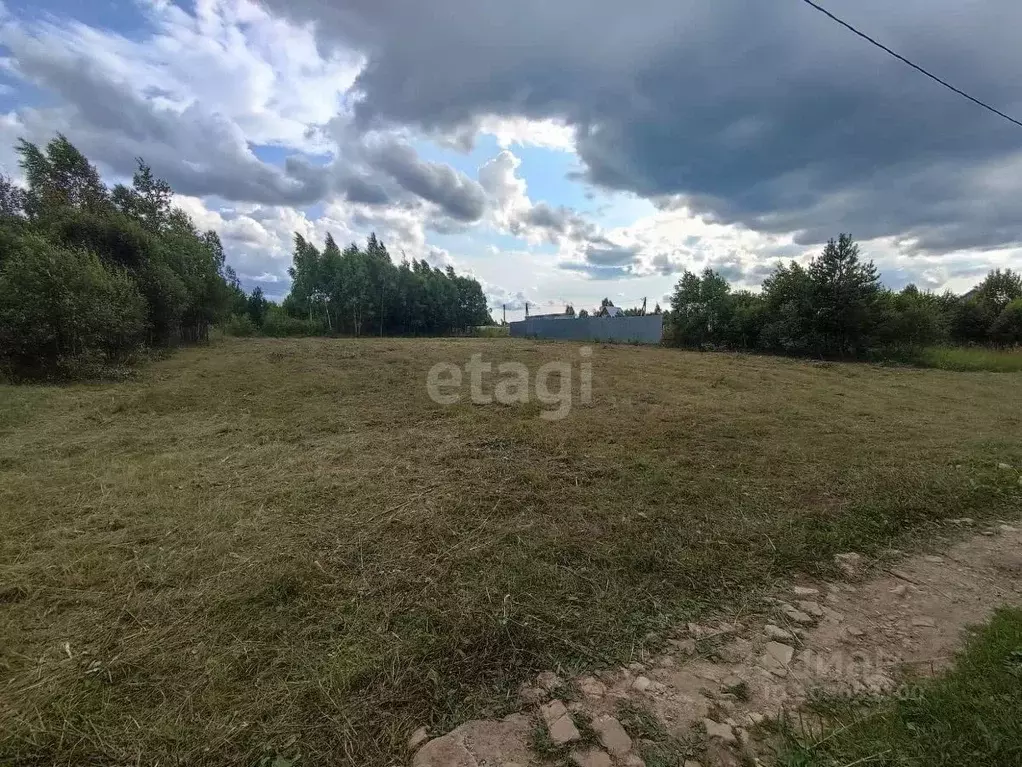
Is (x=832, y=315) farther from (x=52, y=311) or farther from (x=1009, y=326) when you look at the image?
(x=52, y=311)

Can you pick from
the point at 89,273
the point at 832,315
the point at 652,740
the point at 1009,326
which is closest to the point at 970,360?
the point at 832,315

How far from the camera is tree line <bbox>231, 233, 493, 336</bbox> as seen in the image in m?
28.1

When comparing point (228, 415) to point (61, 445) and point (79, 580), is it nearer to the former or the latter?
point (61, 445)

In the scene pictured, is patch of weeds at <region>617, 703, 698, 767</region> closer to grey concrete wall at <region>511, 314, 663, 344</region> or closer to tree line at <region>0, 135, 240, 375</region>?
tree line at <region>0, 135, 240, 375</region>

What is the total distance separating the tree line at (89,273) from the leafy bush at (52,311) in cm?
1

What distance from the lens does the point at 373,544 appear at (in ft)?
8.48

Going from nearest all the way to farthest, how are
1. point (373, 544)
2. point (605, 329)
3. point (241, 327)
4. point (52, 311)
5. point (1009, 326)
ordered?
point (373, 544) < point (52, 311) < point (1009, 326) < point (605, 329) < point (241, 327)

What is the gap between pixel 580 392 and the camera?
7.44 m

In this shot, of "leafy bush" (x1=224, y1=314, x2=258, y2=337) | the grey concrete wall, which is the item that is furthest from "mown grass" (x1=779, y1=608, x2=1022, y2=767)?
"leafy bush" (x1=224, y1=314, x2=258, y2=337)

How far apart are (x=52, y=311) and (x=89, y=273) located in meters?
1.10

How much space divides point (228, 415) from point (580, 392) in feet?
16.8

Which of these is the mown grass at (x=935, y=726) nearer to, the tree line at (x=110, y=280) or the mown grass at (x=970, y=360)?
A: the tree line at (x=110, y=280)

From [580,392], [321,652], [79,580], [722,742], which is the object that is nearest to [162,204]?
[580,392]

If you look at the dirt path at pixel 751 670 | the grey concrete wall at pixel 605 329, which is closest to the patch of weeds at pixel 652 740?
the dirt path at pixel 751 670
